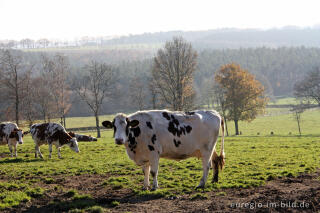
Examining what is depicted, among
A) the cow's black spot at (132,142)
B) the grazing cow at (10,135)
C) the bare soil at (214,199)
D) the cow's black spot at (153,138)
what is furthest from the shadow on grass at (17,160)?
the cow's black spot at (153,138)

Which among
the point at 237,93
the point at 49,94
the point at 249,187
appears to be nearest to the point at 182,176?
the point at 249,187

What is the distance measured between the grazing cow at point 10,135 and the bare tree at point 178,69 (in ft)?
86.8

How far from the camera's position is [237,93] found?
53.5m

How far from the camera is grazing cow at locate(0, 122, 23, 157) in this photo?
23550 mm

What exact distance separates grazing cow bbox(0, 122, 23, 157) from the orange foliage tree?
35.9m

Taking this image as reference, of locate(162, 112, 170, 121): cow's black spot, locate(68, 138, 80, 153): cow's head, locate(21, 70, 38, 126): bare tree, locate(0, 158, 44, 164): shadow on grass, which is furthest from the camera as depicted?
locate(21, 70, 38, 126): bare tree

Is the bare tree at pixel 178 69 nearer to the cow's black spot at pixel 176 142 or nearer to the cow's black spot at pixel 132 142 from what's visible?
the cow's black spot at pixel 176 142

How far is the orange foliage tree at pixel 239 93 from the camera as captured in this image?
5334 cm

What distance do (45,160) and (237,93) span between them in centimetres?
3792

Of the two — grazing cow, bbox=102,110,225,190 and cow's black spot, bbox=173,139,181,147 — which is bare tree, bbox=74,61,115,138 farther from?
cow's black spot, bbox=173,139,181,147

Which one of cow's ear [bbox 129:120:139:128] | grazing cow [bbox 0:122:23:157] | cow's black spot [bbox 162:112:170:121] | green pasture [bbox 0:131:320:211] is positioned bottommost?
green pasture [bbox 0:131:320:211]

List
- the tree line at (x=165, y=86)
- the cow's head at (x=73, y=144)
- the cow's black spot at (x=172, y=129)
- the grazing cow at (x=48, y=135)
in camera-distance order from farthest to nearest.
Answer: the tree line at (x=165, y=86), the cow's head at (x=73, y=144), the grazing cow at (x=48, y=135), the cow's black spot at (x=172, y=129)

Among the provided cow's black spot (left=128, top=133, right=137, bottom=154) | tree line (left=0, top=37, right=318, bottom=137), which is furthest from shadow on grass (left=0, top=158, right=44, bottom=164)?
tree line (left=0, top=37, right=318, bottom=137)

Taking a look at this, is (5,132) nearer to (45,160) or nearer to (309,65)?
(45,160)
